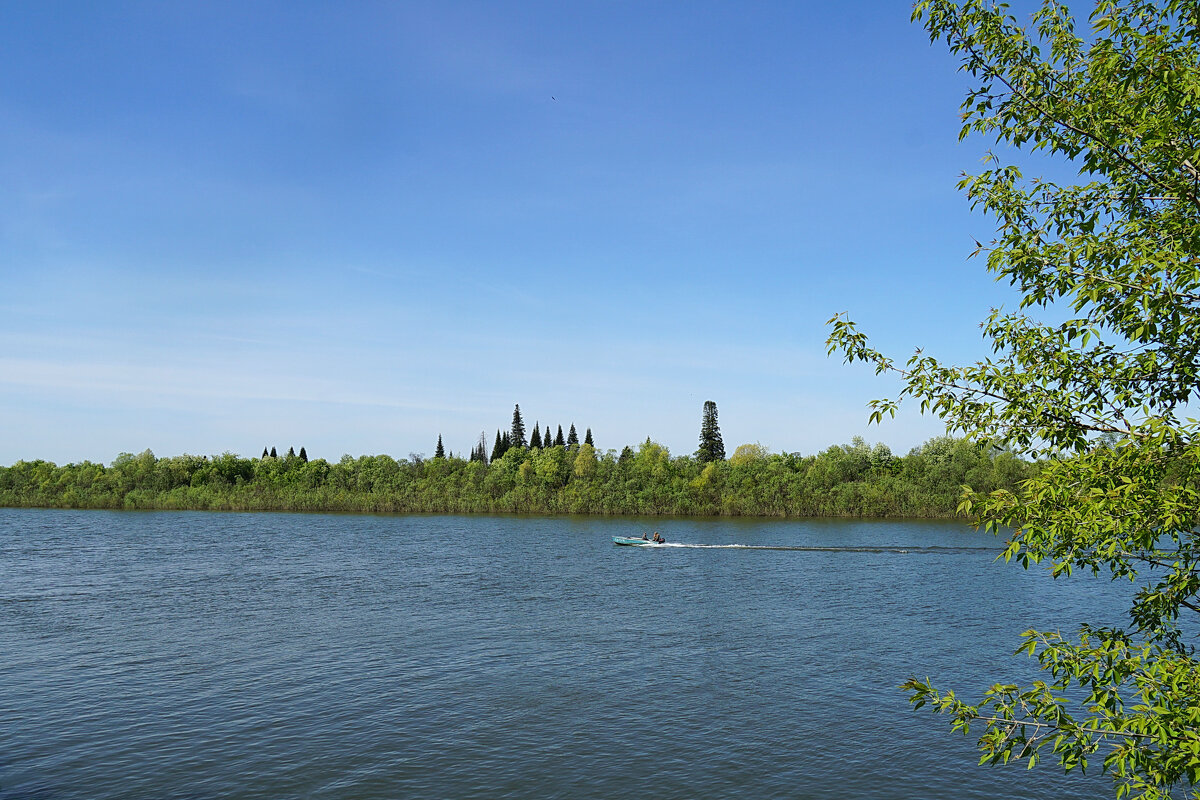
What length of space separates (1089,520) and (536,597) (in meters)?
53.2

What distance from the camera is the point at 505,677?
36625mm

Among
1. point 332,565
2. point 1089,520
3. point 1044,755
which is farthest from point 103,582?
point 1089,520

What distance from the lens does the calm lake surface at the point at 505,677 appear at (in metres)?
25.7

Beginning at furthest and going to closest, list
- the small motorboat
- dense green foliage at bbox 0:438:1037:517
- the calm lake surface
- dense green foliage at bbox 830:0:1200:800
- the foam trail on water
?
dense green foliage at bbox 0:438:1037:517 → the small motorboat → the foam trail on water → the calm lake surface → dense green foliage at bbox 830:0:1200:800

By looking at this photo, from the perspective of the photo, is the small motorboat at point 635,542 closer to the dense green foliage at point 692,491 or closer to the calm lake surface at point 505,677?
the calm lake surface at point 505,677

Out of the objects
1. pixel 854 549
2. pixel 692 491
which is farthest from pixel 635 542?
pixel 692 491

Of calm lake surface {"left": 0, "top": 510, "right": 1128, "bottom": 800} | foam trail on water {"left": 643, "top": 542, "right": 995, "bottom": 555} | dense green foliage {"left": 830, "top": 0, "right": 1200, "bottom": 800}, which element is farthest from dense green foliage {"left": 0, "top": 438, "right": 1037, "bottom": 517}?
dense green foliage {"left": 830, "top": 0, "right": 1200, "bottom": 800}

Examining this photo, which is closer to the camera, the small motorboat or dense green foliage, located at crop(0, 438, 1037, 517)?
the small motorboat

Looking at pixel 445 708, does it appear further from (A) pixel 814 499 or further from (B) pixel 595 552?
(A) pixel 814 499

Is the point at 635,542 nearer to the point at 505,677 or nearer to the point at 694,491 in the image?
the point at 505,677

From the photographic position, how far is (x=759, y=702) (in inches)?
1312

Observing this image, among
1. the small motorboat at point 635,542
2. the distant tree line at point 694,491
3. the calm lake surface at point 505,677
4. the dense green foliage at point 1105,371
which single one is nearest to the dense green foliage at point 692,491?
the distant tree line at point 694,491

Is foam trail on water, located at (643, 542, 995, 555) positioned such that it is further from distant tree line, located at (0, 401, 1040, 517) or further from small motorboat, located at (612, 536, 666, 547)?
distant tree line, located at (0, 401, 1040, 517)

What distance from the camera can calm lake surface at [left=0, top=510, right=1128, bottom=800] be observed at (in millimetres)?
25734
